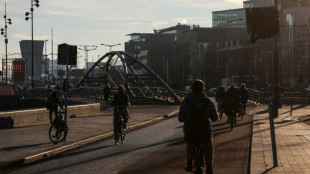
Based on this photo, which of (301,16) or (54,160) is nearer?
(54,160)

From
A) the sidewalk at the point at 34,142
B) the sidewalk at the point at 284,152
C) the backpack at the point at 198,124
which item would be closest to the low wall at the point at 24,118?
the sidewalk at the point at 34,142

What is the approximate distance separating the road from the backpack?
2674 millimetres

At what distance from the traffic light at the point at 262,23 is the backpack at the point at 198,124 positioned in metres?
2.89

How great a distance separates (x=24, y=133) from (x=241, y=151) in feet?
29.3

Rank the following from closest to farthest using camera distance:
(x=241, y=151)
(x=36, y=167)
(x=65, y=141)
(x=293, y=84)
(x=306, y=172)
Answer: (x=306, y=172), (x=36, y=167), (x=241, y=151), (x=65, y=141), (x=293, y=84)

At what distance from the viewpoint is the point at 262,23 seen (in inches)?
459

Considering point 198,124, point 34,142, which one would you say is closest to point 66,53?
point 34,142

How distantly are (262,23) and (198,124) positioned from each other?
3.27 meters

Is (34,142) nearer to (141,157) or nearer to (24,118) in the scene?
(141,157)

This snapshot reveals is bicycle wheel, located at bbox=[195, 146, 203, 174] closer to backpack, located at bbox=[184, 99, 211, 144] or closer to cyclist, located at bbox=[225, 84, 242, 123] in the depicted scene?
backpack, located at bbox=[184, 99, 211, 144]

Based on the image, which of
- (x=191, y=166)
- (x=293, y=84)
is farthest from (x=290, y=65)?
(x=191, y=166)

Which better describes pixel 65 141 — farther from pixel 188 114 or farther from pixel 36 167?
pixel 188 114

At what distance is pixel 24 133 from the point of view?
21.8 meters

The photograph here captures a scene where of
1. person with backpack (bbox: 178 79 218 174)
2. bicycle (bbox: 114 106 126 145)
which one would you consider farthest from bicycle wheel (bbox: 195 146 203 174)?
bicycle (bbox: 114 106 126 145)
